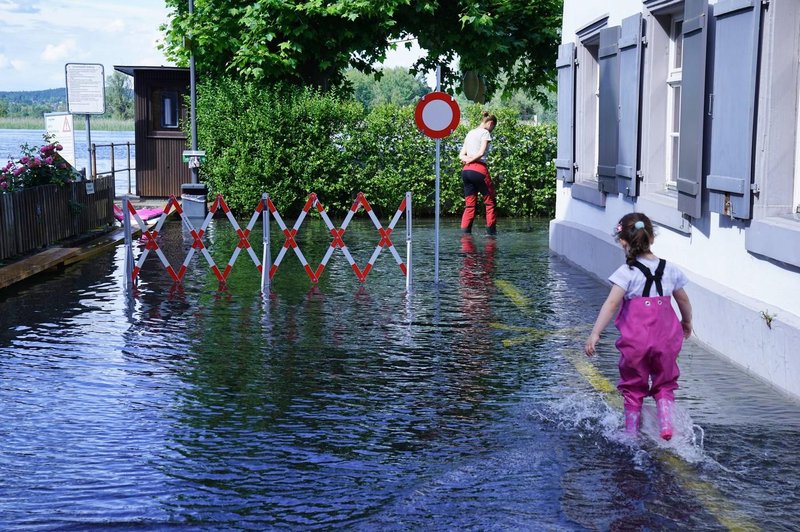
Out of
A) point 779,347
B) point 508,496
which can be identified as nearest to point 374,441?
point 508,496

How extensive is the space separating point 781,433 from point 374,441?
7.89ft

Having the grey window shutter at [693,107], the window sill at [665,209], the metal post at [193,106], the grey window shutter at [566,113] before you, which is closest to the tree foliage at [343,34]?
the metal post at [193,106]

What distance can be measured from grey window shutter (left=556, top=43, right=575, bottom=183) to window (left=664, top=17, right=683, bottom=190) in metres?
4.24

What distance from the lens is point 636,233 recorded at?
643 cm

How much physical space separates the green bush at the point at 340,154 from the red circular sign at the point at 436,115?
349 inches

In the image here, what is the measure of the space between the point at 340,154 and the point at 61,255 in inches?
341

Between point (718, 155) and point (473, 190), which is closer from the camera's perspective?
point (718, 155)

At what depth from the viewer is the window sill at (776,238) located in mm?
8031

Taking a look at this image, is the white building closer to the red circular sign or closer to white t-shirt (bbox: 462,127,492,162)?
the red circular sign

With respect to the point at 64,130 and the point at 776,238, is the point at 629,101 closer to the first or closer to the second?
the point at 776,238

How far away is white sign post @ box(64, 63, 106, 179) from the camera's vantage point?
2134 centimetres

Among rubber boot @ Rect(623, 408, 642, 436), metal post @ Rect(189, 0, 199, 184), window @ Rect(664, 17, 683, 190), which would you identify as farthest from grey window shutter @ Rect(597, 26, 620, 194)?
metal post @ Rect(189, 0, 199, 184)

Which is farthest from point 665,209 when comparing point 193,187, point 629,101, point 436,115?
point 193,187

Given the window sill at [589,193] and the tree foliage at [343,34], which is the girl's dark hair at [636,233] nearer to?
the window sill at [589,193]
